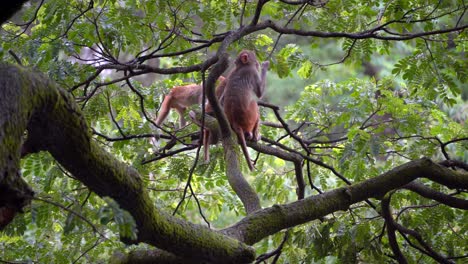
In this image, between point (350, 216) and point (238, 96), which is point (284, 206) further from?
point (238, 96)

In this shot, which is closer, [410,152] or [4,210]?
[4,210]

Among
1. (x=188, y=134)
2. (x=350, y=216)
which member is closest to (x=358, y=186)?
(x=350, y=216)

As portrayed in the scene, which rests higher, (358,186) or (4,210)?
(358,186)

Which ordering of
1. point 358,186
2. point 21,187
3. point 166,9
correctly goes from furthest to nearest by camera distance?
point 166,9
point 358,186
point 21,187

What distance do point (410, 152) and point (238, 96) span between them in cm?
174

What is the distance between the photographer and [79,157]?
2328 mm

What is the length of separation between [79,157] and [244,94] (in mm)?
3593

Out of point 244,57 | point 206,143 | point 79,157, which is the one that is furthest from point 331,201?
point 244,57

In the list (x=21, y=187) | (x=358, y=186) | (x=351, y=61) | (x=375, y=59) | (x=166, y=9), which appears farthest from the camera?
(x=375, y=59)

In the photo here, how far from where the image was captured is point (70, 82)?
4422mm

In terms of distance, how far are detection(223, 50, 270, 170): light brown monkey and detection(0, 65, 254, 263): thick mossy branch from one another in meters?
2.36

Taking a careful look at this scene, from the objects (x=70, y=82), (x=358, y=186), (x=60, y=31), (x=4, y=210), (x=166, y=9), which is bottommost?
(x=4, y=210)

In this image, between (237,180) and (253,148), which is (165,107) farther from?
(237,180)

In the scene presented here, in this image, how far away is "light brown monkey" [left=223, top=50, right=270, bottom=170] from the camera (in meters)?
5.55
